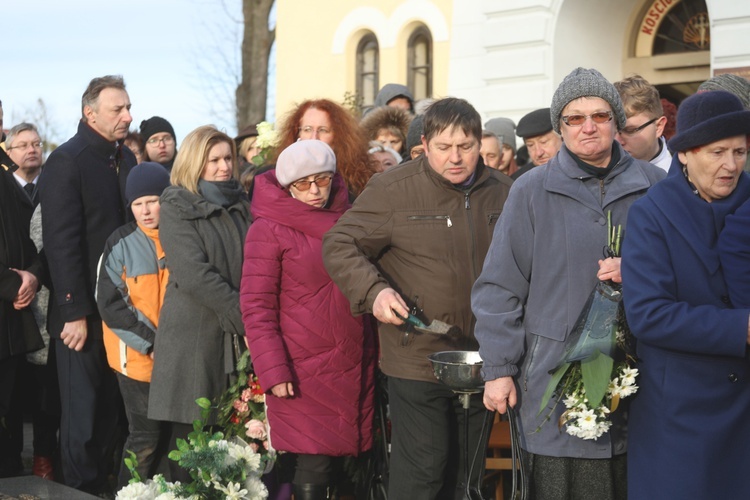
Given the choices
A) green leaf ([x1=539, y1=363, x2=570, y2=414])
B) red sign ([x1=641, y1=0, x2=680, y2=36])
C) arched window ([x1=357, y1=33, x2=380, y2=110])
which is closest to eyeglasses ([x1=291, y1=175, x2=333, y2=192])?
green leaf ([x1=539, y1=363, x2=570, y2=414])

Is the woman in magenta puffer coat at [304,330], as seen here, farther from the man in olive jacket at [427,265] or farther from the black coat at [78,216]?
the black coat at [78,216]

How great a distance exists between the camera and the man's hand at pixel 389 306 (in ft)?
13.3

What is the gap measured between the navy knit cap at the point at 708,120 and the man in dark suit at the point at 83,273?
369 cm

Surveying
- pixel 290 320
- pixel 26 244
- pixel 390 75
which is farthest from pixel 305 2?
pixel 290 320

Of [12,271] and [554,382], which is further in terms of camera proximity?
[12,271]

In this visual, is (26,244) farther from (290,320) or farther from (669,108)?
(669,108)

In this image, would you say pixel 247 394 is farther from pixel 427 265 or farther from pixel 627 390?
pixel 627 390

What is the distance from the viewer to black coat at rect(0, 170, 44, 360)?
5996mm

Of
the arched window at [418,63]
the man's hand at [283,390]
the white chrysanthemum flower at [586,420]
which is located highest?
the arched window at [418,63]

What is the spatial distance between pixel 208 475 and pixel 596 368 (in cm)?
172

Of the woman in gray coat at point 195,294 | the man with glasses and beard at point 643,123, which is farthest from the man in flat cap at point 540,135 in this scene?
the woman in gray coat at point 195,294

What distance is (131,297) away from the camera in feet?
18.8

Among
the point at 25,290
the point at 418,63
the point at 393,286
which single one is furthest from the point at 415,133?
the point at 418,63

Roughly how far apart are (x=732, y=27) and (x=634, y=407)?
7.07 metres
